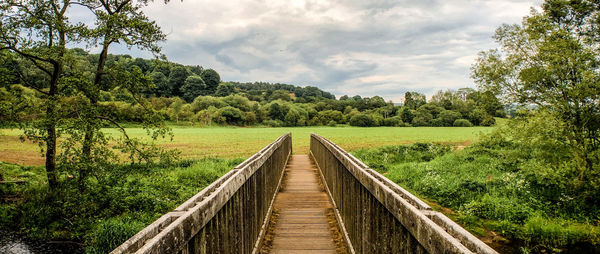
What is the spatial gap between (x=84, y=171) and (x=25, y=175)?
5.93 metres

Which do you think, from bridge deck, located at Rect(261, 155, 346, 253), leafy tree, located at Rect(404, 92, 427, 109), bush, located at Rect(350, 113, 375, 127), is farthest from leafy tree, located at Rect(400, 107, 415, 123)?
bridge deck, located at Rect(261, 155, 346, 253)

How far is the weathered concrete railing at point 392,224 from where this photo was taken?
4.37 feet

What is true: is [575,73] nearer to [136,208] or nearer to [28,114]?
[136,208]

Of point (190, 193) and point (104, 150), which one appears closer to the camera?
point (104, 150)

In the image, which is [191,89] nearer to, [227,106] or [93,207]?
[227,106]

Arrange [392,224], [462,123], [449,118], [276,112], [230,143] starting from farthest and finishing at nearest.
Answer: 1. [276,112]
2. [449,118]
3. [462,123]
4. [230,143]
5. [392,224]

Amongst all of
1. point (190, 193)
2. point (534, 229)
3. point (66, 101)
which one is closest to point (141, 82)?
point (66, 101)

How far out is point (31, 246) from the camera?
666cm

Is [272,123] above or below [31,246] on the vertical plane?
above

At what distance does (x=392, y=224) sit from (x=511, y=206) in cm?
711

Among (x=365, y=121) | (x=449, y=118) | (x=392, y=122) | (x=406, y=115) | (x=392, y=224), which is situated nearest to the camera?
(x=392, y=224)

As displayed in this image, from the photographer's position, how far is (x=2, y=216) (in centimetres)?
755

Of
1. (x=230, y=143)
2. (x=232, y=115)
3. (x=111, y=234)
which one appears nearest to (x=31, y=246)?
(x=111, y=234)

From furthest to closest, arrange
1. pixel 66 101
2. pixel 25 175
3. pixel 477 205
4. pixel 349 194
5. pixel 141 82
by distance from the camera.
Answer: pixel 25 175, pixel 141 82, pixel 477 205, pixel 66 101, pixel 349 194
